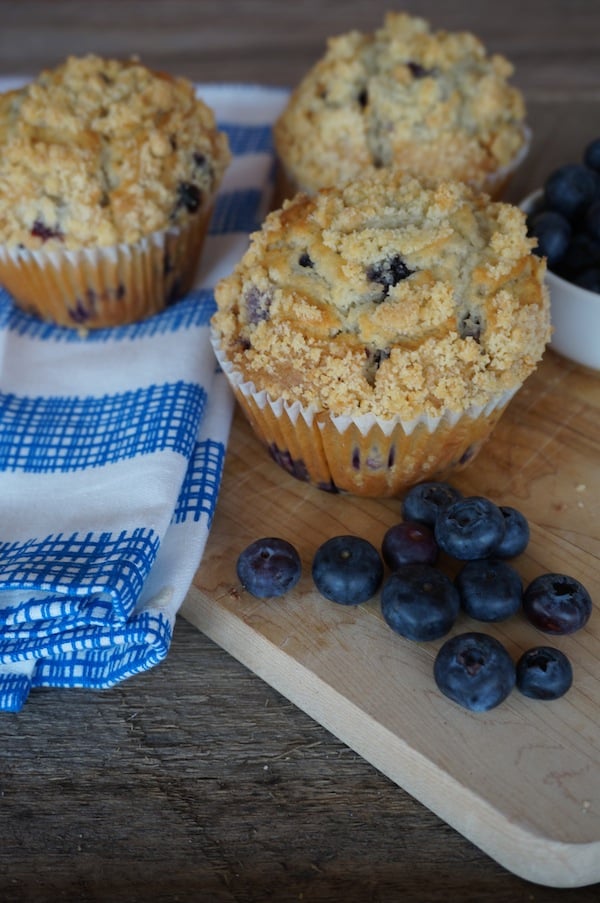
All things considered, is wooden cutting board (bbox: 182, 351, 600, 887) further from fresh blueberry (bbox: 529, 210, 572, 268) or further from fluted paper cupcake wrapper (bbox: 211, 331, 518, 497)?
fresh blueberry (bbox: 529, 210, 572, 268)

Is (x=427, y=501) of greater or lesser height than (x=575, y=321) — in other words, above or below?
below

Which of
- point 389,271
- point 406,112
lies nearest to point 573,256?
point 406,112

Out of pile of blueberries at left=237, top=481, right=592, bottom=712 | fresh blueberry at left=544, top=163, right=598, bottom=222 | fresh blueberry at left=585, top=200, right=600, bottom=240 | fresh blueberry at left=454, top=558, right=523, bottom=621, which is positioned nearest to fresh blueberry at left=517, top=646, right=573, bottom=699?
pile of blueberries at left=237, top=481, right=592, bottom=712

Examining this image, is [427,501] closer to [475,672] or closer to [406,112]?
[475,672]

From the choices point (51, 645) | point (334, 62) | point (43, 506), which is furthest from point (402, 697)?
point (334, 62)

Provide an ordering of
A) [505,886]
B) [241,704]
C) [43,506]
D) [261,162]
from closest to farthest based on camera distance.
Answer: [505,886], [241,704], [43,506], [261,162]

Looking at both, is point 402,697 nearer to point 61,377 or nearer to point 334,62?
point 61,377

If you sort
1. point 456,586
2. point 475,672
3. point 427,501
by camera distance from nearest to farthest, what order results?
1. point 475,672
2. point 456,586
3. point 427,501
